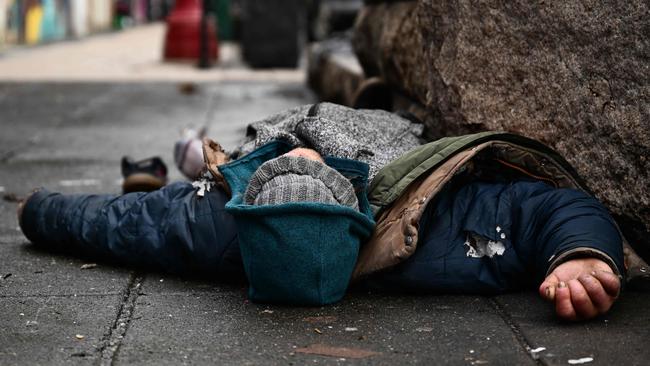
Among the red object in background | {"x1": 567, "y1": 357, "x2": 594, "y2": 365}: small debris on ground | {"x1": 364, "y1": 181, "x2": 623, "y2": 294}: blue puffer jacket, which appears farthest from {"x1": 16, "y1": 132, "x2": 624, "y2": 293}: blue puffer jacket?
the red object in background

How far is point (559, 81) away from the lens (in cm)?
320

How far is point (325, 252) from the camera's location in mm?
2646

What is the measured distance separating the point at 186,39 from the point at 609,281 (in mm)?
11667

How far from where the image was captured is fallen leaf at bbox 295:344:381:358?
7.78 feet

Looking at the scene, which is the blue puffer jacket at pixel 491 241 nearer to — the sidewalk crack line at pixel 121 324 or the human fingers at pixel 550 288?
the human fingers at pixel 550 288

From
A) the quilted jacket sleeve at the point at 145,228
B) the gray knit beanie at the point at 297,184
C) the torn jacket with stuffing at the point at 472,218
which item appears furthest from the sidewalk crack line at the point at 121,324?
the torn jacket with stuffing at the point at 472,218

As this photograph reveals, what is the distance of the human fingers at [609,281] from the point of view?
2.47 m

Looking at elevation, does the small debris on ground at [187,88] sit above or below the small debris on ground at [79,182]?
below

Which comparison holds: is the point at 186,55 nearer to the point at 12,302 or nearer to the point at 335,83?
the point at 335,83

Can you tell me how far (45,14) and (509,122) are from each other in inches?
764

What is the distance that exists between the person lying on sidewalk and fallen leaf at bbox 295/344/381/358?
30cm

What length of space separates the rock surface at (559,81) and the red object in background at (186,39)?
1010 cm

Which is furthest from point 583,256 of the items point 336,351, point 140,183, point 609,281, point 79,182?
point 79,182

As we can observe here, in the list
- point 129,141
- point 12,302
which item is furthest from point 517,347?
point 129,141
